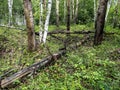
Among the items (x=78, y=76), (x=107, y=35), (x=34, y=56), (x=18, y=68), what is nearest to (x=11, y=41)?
(x=34, y=56)

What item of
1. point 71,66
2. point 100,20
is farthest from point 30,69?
point 100,20

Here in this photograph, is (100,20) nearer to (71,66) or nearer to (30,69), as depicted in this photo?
(71,66)

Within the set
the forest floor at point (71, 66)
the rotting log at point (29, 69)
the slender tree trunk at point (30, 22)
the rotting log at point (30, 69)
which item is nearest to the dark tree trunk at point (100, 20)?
the forest floor at point (71, 66)

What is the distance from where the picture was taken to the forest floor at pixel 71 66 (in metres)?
6.21

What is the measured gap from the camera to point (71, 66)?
753 cm

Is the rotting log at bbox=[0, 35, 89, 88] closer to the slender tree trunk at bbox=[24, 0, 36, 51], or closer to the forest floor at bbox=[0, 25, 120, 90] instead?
the forest floor at bbox=[0, 25, 120, 90]

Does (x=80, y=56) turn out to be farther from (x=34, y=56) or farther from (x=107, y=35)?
(x=107, y=35)

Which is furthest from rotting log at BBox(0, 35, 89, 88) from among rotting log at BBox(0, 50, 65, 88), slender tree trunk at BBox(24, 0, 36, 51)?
slender tree trunk at BBox(24, 0, 36, 51)

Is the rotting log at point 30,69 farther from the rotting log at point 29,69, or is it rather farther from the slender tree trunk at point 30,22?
the slender tree trunk at point 30,22

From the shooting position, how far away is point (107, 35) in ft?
41.7

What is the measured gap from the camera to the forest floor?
6207 millimetres

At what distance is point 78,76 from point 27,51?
3.16 m

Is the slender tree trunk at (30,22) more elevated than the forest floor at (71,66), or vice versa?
the slender tree trunk at (30,22)

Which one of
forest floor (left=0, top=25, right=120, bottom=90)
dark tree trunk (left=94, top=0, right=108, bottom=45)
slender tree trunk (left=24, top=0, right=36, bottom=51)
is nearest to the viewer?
forest floor (left=0, top=25, right=120, bottom=90)
